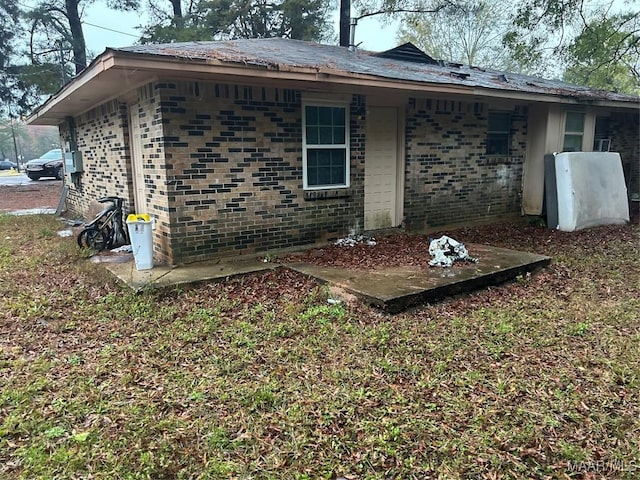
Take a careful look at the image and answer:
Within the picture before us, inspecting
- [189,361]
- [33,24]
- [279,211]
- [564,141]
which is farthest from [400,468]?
[33,24]

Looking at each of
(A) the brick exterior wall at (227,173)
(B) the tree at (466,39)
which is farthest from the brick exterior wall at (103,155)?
(B) the tree at (466,39)

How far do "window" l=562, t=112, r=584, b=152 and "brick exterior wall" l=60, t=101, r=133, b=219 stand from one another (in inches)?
338

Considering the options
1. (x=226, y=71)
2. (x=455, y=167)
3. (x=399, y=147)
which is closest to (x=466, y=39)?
(x=455, y=167)

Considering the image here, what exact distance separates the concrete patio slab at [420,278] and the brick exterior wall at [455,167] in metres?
2.15

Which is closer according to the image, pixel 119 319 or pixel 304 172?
pixel 119 319

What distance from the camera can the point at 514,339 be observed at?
3.57 metres

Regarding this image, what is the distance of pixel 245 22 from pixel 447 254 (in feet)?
51.0

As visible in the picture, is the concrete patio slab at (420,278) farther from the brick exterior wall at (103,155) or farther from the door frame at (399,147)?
the brick exterior wall at (103,155)

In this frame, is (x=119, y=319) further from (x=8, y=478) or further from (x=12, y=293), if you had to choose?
(x=8, y=478)

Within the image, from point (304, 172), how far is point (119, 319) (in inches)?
130

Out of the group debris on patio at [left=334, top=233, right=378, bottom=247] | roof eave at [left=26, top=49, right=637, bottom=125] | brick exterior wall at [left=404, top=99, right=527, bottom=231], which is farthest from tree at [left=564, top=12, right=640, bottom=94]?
debris on patio at [left=334, top=233, right=378, bottom=247]

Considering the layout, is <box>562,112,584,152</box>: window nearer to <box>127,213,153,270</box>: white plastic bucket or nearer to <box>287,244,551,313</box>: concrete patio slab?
<box>287,244,551,313</box>: concrete patio slab

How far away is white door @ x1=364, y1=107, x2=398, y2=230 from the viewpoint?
709 cm

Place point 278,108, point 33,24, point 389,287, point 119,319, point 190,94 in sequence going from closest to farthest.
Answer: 1. point 119,319
2. point 389,287
3. point 190,94
4. point 278,108
5. point 33,24
